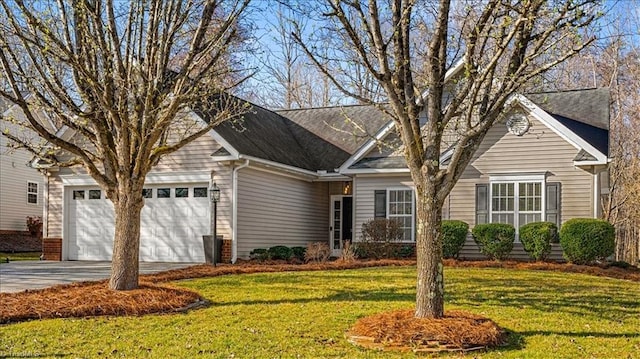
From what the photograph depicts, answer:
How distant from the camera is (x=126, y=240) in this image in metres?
10.7

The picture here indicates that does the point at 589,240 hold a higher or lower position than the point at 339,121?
lower

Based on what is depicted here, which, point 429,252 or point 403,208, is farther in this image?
point 403,208

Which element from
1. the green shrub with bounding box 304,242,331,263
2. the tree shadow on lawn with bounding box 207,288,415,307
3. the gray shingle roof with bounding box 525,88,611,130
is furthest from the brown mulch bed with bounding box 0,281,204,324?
the gray shingle roof with bounding box 525,88,611,130

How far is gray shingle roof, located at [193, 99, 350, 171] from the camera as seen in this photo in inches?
719

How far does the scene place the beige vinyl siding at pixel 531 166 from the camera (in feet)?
56.3

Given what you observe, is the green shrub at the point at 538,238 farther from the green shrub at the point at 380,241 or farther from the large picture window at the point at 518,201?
the green shrub at the point at 380,241

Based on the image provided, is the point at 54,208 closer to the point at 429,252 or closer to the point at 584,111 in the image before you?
the point at 429,252

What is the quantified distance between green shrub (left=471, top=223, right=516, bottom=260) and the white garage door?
7355 mm

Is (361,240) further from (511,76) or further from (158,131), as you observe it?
(511,76)

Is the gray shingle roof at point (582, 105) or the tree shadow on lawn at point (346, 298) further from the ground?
the gray shingle roof at point (582, 105)

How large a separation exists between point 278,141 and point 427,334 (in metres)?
14.2

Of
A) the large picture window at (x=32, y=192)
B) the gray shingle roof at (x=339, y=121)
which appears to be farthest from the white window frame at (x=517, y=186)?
the large picture window at (x=32, y=192)

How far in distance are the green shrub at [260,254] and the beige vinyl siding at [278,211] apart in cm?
14

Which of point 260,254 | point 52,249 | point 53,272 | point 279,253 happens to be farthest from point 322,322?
point 52,249
